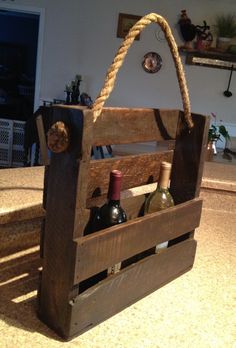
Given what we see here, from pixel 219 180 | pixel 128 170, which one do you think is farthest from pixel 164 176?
pixel 219 180

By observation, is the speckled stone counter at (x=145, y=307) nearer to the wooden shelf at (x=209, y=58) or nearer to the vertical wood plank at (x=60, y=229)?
the vertical wood plank at (x=60, y=229)

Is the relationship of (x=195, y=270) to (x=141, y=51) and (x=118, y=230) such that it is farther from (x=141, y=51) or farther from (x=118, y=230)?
(x=141, y=51)

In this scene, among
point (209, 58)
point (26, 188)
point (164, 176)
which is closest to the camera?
point (164, 176)

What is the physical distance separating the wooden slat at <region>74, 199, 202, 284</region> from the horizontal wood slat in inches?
1.5

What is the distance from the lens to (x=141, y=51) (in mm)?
3729

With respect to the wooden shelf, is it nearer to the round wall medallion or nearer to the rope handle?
the round wall medallion

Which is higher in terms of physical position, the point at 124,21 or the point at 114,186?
the point at 124,21

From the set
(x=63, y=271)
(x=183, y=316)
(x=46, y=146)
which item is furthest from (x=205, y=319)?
(x=46, y=146)

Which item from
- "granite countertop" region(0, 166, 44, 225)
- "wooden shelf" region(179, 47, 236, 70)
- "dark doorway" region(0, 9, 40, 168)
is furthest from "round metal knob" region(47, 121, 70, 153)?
"dark doorway" region(0, 9, 40, 168)

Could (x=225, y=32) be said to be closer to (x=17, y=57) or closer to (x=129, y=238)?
(x=129, y=238)

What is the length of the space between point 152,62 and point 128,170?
10.3 feet

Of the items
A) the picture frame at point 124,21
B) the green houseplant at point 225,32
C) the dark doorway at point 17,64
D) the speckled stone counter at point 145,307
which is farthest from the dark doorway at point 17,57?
the speckled stone counter at point 145,307

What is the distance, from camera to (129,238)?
0.69 metres

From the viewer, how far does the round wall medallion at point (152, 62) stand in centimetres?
372
